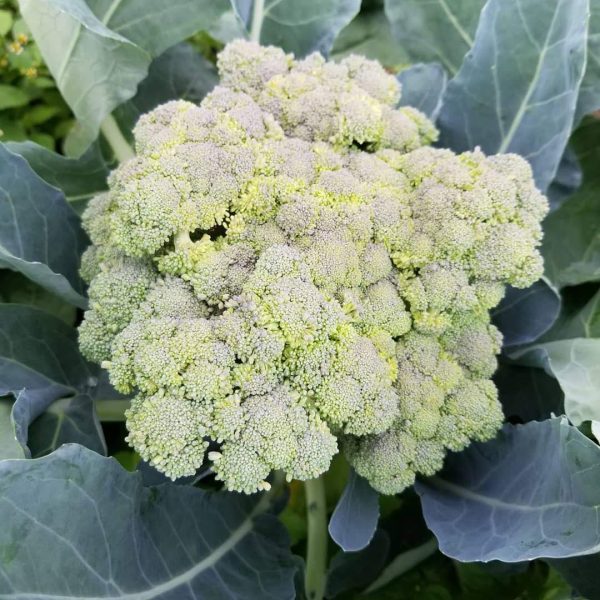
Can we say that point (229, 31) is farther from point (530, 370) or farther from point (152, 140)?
point (530, 370)

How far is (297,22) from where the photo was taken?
1.37 metres

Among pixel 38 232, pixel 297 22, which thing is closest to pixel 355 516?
pixel 38 232

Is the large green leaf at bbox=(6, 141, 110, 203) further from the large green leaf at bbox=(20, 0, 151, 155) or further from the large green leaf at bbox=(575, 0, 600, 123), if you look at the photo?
the large green leaf at bbox=(575, 0, 600, 123)

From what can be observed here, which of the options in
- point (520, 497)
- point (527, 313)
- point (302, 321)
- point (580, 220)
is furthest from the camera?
point (580, 220)

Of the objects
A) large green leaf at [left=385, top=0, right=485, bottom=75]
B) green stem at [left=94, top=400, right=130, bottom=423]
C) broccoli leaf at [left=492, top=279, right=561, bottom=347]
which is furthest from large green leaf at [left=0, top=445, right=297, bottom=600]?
large green leaf at [left=385, top=0, right=485, bottom=75]

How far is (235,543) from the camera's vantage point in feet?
3.87

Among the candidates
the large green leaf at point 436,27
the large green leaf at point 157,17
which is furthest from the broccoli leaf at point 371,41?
the large green leaf at point 157,17

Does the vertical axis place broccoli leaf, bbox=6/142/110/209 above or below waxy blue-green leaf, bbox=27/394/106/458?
above

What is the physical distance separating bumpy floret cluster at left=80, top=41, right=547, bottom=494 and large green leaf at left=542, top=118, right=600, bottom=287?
372 mm

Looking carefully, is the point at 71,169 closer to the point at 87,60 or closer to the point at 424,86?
the point at 87,60

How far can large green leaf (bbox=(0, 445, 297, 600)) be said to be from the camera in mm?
854

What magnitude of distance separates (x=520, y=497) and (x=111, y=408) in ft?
2.38

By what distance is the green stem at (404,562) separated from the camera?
4.54 ft

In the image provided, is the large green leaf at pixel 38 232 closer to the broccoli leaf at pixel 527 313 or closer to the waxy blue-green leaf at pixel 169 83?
the waxy blue-green leaf at pixel 169 83
